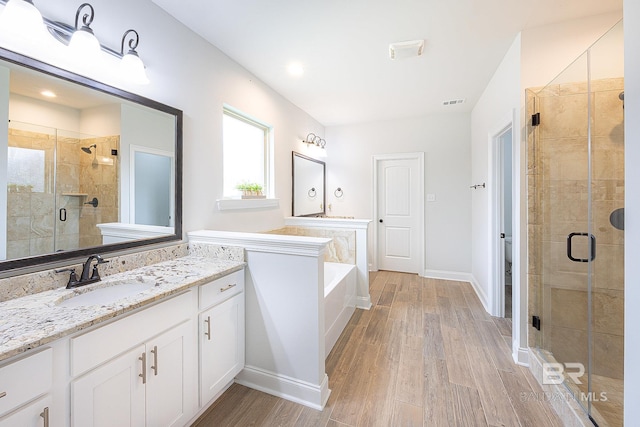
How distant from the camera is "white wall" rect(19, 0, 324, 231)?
1557 mm

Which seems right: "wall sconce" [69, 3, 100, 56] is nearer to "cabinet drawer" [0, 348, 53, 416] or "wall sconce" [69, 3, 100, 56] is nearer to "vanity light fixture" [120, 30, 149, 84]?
"vanity light fixture" [120, 30, 149, 84]

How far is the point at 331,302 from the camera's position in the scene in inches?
91.2

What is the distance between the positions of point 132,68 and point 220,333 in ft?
5.44

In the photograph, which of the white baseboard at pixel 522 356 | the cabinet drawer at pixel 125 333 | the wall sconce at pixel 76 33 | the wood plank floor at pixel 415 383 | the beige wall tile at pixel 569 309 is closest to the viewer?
the cabinet drawer at pixel 125 333

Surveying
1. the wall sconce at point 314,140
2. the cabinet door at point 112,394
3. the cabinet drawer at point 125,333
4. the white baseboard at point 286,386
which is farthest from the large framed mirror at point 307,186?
the cabinet door at point 112,394

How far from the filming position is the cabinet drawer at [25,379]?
78 centimetres

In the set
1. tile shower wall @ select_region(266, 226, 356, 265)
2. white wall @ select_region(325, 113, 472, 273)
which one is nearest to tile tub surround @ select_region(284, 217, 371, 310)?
tile shower wall @ select_region(266, 226, 356, 265)

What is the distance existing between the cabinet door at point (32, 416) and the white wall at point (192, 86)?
125 centimetres

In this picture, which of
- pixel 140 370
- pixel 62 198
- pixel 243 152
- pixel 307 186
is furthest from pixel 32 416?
pixel 307 186

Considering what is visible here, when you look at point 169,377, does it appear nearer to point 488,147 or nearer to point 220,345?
point 220,345

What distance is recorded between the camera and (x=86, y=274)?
1338mm

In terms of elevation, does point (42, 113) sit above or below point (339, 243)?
above

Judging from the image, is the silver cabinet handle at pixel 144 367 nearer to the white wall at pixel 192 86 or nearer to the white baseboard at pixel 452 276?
the white wall at pixel 192 86

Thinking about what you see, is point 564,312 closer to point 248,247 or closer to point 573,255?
point 573,255
